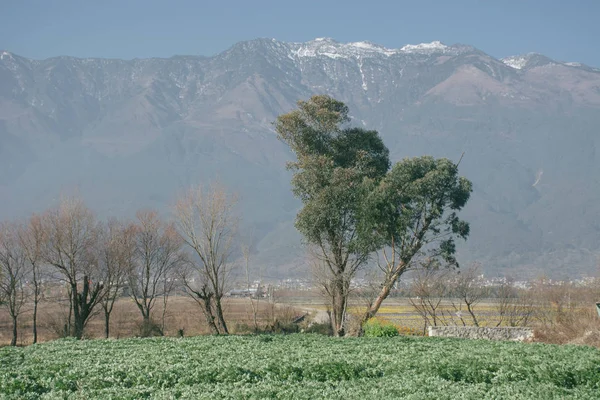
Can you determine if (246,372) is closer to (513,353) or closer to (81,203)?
(513,353)

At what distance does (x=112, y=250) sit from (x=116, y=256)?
0.55 meters

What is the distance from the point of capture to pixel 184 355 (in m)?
18.6

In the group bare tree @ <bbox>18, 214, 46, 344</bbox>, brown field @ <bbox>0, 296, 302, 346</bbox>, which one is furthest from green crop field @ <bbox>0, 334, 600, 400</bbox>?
brown field @ <bbox>0, 296, 302, 346</bbox>

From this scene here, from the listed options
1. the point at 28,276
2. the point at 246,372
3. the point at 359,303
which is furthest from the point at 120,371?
the point at 28,276

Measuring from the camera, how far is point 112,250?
4738cm

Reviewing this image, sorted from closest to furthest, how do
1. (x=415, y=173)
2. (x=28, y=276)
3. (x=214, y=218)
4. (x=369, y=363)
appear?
(x=369, y=363) → (x=415, y=173) → (x=214, y=218) → (x=28, y=276)

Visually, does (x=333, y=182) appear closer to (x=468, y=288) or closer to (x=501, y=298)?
(x=468, y=288)

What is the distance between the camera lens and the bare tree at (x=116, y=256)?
4591cm

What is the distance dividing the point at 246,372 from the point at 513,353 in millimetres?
8522

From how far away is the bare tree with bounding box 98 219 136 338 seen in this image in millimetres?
45906

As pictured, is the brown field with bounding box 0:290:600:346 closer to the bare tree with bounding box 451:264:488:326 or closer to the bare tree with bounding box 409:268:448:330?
the bare tree with bounding box 409:268:448:330

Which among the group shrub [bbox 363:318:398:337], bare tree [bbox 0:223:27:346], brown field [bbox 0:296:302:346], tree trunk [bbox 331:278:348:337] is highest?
bare tree [bbox 0:223:27:346]

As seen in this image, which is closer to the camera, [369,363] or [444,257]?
[369,363]

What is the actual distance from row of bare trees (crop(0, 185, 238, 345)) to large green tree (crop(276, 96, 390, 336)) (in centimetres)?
700
